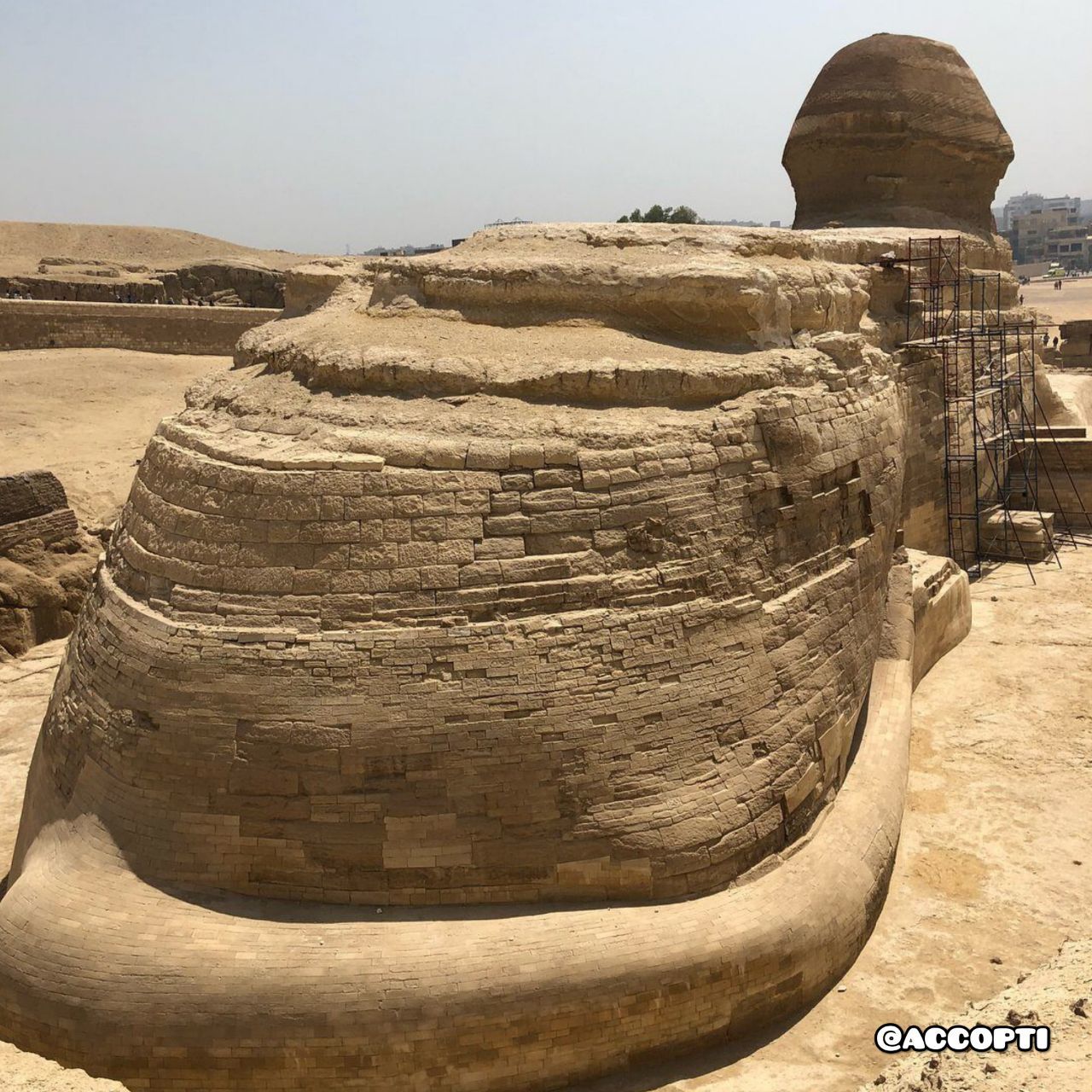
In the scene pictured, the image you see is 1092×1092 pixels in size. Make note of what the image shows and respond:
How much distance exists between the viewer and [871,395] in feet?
25.7

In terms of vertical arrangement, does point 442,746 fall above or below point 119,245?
below

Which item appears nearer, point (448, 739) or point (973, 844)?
point (448, 739)

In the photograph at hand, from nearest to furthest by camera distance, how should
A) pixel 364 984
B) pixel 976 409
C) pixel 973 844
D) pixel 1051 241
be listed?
pixel 364 984 → pixel 973 844 → pixel 976 409 → pixel 1051 241

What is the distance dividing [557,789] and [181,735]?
73.5 inches

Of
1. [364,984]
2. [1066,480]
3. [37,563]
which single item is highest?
[37,563]

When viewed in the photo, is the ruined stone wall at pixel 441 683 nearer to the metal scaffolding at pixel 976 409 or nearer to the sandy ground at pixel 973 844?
the sandy ground at pixel 973 844

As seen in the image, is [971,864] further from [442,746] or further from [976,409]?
[976,409]

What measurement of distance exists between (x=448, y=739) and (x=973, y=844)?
4254mm

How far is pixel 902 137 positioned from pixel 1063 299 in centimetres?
4285

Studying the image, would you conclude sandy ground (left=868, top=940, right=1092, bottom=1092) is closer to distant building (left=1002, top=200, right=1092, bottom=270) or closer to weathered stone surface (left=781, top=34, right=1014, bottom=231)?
weathered stone surface (left=781, top=34, right=1014, bottom=231)

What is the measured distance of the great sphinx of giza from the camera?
16.2ft

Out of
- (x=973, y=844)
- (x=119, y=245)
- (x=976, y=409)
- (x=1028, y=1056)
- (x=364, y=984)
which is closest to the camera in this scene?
(x=1028, y=1056)

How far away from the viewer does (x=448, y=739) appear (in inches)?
207

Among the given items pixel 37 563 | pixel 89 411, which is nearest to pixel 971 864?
pixel 37 563
